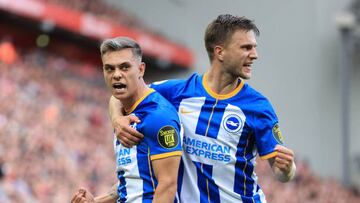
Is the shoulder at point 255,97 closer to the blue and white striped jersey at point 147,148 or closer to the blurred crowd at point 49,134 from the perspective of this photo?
the blue and white striped jersey at point 147,148

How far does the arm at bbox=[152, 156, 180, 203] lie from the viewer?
164 inches

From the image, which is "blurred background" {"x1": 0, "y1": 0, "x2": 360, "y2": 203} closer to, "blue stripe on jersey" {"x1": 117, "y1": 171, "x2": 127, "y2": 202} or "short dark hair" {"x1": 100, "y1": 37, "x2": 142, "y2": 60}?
"blue stripe on jersey" {"x1": 117, "y1": 171, "x2": 127, "y2": 202}

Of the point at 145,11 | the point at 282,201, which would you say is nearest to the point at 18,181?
the point at 282,201

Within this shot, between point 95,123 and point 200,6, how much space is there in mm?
8875

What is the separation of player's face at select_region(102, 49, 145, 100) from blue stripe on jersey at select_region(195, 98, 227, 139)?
1.64 feet

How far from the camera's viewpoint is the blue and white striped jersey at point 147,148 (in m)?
4.20

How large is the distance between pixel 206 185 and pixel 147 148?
53 cm

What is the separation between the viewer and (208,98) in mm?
4680

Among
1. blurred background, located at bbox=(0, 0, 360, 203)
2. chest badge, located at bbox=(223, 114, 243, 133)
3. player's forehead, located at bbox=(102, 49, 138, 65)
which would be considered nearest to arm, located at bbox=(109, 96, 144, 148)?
player's forehead, located at bbox=(102, 49, 138, 65)

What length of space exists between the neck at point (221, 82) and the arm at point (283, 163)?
1.91 feet

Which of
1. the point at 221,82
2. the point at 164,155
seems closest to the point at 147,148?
the point at 164,155

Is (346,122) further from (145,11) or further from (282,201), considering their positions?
(145,11)

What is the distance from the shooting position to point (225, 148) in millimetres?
4551

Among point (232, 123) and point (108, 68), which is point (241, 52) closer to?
point (232, 123)
